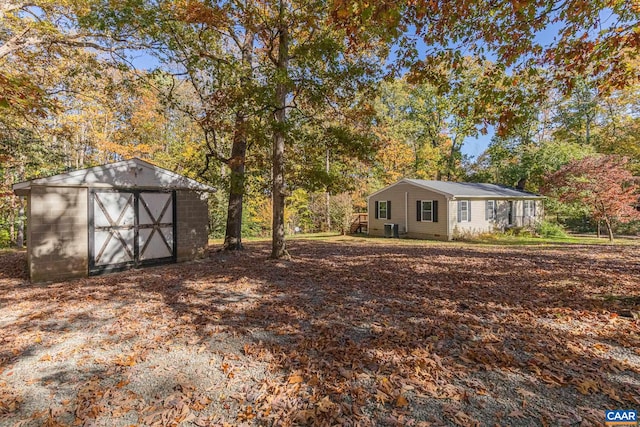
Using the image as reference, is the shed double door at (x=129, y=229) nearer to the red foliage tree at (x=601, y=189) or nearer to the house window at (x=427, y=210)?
the house window at (x=427, y=210)

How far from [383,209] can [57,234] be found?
16.3 m

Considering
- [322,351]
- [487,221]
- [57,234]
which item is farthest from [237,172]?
[487,221]

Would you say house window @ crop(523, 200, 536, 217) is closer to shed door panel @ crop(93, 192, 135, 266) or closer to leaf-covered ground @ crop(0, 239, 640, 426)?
leaf-covered ground @ crop(0, 239, 640, 426)

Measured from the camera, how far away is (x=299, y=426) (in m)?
2.47

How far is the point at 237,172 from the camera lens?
36.8 feet

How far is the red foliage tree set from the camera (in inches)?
583

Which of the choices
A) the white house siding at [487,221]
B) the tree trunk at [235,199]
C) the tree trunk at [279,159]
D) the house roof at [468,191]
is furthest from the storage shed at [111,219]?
the white house siding at [487,221]

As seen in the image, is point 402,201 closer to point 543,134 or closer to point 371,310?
point 371,310

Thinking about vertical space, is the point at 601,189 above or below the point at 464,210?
above

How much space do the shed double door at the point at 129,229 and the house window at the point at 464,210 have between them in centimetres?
1396

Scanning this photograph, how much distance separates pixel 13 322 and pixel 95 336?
1697mm

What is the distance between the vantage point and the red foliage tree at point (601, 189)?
14805 millimetres

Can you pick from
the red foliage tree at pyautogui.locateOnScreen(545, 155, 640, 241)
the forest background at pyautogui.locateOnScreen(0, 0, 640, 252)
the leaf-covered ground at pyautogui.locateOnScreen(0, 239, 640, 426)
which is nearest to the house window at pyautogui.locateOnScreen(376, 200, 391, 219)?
the forest background at pyautogui.locateOnScreen(0, 0, 640, 252)

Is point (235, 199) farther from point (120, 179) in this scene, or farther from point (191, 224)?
point (120, 179)
